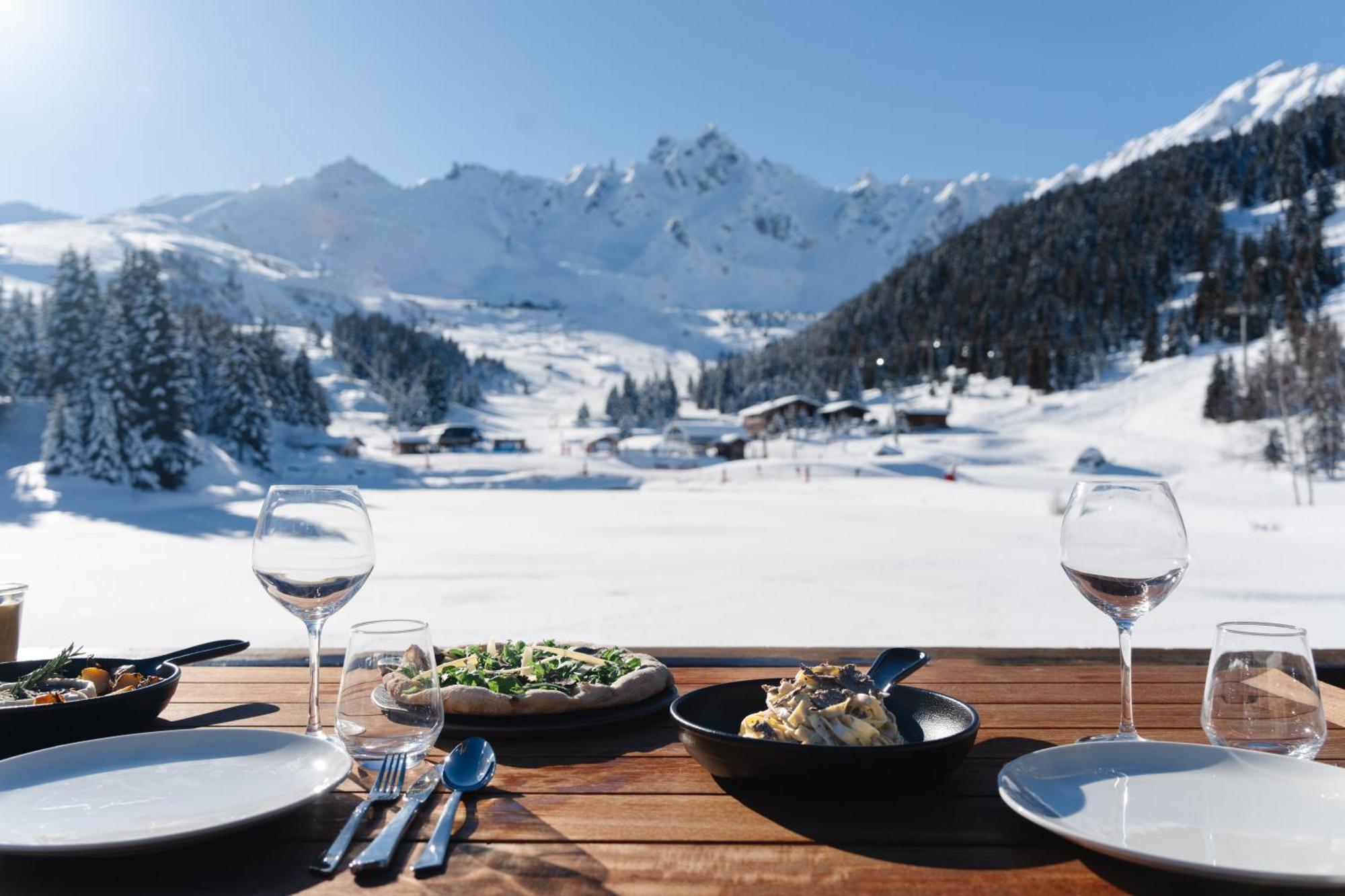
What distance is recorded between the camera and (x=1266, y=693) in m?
1.47

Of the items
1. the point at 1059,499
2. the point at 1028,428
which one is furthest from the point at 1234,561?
the point at 1028,428

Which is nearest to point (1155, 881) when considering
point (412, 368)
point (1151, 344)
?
point (1151, 344)

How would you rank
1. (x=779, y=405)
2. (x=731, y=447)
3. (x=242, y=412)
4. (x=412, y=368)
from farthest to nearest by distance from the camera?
(x=412, y=368) → (x=779, y=405) → (x=731, y=447) → (x=242, y=412)

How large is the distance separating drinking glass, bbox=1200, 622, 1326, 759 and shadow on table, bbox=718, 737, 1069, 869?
36 cm

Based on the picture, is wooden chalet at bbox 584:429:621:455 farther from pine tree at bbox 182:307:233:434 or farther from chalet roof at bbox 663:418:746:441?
pine tree at bbox 182:307:233:434

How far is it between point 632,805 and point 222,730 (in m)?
0.66

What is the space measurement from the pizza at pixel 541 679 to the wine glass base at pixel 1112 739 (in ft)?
2.65

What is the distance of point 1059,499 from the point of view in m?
23.8

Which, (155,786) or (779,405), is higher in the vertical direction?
(779,405)

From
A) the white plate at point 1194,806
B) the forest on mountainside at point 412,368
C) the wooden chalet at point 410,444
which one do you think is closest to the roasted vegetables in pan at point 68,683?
the white plate at point 1194,806

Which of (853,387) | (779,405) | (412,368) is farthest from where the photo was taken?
(412,368)

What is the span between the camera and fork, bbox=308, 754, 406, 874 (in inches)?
44.8

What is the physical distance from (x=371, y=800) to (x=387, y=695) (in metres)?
0.14

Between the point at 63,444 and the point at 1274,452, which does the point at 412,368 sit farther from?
the point at 1274,452
